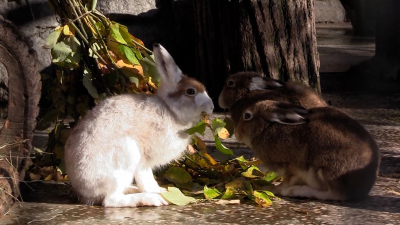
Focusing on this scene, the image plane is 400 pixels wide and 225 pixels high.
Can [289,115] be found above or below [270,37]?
below

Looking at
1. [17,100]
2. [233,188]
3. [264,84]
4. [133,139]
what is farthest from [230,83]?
[17,100]

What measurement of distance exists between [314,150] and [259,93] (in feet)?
2.87

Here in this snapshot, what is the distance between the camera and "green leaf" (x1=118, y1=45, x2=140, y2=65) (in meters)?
4.34

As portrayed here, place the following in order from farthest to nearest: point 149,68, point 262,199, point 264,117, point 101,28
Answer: point 101,28
point 149,68
point 264,117
point 262,199

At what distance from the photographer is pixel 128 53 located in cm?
435

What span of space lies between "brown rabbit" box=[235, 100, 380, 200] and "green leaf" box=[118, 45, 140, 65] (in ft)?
2.78

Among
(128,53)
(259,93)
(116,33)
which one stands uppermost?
(116,33)

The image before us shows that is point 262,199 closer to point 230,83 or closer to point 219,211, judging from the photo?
point 219,211

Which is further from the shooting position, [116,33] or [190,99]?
[116,33]

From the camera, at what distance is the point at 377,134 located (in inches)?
223

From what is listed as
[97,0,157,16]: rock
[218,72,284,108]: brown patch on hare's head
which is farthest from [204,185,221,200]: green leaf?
[97,0,157,16]: rock

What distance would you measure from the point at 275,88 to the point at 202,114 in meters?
0.86

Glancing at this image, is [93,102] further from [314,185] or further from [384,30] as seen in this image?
[384,30]

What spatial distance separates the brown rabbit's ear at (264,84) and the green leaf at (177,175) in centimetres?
89
